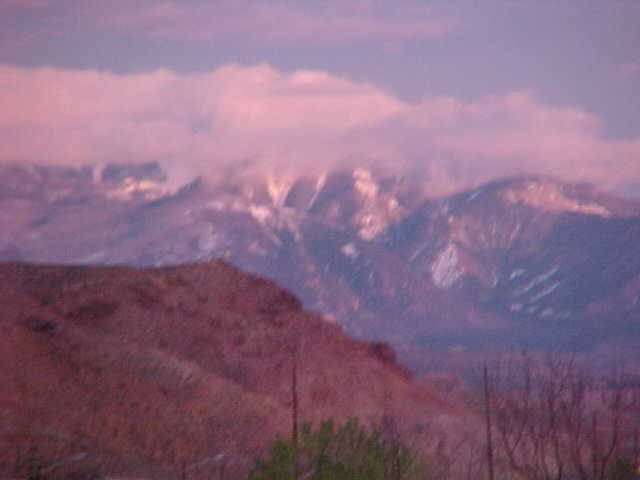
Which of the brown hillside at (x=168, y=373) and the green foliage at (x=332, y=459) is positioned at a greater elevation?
the brown hillside at (x=168, y=373)

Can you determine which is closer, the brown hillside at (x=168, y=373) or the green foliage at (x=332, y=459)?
the green foliage at (x=332, y=459)

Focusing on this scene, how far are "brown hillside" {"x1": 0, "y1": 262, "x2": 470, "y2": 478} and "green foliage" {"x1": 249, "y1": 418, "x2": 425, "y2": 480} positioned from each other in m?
10.3

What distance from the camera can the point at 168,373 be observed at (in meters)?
65.6

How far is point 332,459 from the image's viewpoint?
143ft

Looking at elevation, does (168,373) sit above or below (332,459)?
above

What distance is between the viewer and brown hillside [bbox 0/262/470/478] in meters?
55.8

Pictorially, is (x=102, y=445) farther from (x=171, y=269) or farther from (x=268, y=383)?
(x=171, y=269)

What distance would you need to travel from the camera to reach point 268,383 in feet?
237

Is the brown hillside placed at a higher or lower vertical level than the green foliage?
higher

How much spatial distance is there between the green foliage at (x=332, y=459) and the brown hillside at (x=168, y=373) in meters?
10.3

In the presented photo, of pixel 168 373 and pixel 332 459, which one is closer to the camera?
pixel 332 459

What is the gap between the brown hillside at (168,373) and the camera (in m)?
55.8

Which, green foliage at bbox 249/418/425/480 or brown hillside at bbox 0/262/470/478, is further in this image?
brown hillside at bbox 0/262/470/478

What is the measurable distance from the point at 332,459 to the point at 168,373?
23373 mm
